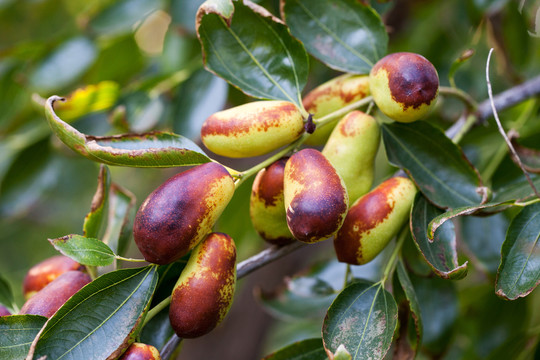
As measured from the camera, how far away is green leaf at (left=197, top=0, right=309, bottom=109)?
756 mm

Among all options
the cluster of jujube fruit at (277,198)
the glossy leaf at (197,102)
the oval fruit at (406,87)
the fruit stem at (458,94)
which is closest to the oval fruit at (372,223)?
the cluster of jujube fruit at (277,198)

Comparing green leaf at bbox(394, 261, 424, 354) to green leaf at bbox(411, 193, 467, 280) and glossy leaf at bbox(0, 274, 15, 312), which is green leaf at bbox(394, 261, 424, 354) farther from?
glossy leaf at bbox(0, 274, 15, 312)

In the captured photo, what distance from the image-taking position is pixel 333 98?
773 mm

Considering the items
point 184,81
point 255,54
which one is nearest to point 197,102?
point 184,81

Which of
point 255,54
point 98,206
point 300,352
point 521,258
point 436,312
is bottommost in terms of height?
point 436,312

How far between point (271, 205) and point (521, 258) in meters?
0.31

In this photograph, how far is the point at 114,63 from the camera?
137 cm

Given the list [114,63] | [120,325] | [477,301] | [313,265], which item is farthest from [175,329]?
[114,63]

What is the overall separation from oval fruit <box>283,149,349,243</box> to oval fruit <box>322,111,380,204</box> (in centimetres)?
8

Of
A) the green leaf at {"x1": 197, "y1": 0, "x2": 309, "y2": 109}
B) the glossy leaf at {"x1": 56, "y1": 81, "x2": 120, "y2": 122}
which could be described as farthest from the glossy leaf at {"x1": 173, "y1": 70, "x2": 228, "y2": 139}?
the green leaf at {"x1": 197, "y1": 0, "x2": 309, "y2": 109}

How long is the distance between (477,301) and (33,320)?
89 centimetres

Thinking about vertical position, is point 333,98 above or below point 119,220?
above

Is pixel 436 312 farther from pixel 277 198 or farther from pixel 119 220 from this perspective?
pixel 119 220

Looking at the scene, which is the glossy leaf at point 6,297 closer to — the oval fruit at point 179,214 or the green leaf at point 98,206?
the green leaf at point 98,206
